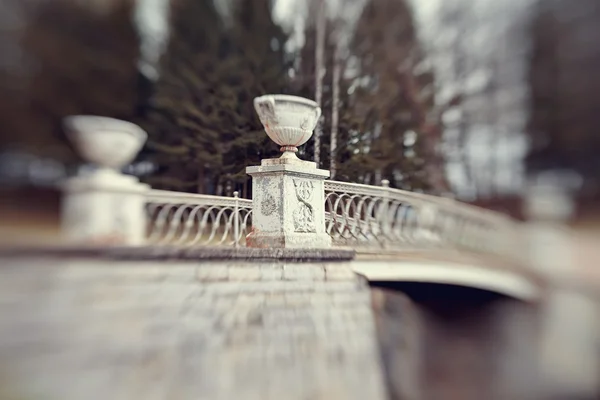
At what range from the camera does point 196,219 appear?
9.68 feet

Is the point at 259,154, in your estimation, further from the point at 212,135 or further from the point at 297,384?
the point at 297,384

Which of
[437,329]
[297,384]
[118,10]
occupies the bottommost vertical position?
[437,329]

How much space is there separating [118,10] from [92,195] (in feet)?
3.21

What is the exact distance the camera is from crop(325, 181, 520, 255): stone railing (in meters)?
3.15

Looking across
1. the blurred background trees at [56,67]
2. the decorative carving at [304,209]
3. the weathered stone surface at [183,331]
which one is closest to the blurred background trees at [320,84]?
the blurred background trees at [56,67]

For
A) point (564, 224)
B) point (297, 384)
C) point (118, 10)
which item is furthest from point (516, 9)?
point (297, 384)

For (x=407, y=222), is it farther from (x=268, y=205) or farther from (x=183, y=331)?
(x=183, y=331)

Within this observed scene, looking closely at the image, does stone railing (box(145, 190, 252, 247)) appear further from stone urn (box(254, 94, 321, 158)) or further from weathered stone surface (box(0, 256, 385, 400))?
stone urn (box(254, 94, 321, 158))

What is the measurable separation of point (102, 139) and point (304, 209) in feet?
3.98

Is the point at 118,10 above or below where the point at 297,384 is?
above

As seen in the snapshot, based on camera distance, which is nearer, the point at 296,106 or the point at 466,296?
the point at 296,106

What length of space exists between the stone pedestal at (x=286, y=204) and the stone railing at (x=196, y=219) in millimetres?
116

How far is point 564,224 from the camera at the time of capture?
2639mm

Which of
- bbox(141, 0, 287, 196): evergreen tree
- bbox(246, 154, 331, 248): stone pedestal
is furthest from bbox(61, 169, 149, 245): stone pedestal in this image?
bbox(246, 154, 331, 248): stone pedestal
